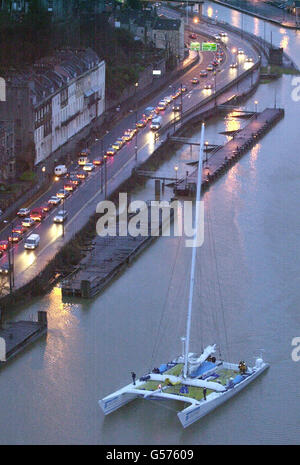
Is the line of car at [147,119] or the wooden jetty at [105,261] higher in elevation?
the wooden jetty at [105,261]

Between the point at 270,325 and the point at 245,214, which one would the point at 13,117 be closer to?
the point at 245,214

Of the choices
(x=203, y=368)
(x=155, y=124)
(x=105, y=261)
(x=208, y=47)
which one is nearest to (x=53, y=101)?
(x=155, y=124)

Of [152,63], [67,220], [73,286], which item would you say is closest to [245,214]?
[67,220]

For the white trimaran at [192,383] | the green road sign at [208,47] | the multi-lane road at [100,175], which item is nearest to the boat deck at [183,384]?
the white trimaran at [192,383]

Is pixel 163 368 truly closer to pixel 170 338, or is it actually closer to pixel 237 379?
pixel 237 379

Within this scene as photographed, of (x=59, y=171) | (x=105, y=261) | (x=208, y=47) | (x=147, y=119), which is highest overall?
(x=105, y=261)

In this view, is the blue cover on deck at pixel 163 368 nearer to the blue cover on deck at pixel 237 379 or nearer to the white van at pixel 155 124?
the blue cover on deck at pixel 237 379
